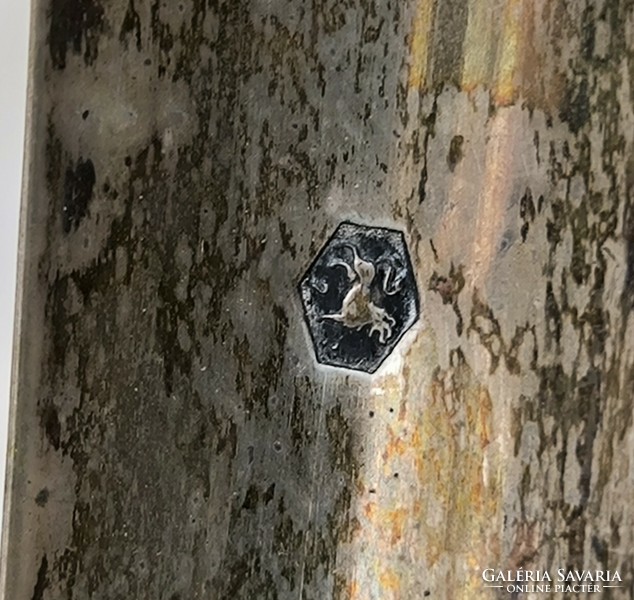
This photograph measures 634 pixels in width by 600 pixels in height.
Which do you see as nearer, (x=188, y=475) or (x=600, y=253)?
(x=600, y=253)

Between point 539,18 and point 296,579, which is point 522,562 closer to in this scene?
point 296,579

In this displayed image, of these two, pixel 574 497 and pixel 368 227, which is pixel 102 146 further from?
pixel 574 497

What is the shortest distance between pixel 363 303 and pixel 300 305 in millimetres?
72

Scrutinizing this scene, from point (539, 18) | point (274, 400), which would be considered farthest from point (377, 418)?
point (539, 18)

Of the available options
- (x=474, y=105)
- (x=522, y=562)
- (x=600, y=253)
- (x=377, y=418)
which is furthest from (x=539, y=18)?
(x=522, y=562)

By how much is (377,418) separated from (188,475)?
23cm

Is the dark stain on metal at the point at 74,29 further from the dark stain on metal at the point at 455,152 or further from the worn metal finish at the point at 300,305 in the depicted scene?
the dark stain on metal at the point at 455,152

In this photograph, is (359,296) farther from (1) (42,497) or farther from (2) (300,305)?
(1) (42,497)

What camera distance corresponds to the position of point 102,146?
0.85 meters

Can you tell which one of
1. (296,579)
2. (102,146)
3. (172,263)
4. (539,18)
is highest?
(539,18)

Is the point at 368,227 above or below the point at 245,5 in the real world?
below

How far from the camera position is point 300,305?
0.87 m

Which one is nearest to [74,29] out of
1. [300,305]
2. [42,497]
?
[300,305]

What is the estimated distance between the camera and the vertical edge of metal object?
32.0 inches
